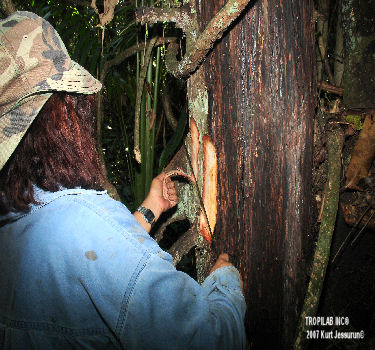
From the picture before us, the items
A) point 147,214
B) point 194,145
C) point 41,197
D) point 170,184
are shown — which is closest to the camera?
point 41,197

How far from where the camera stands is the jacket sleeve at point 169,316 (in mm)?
792

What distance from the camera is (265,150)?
51.3 inches

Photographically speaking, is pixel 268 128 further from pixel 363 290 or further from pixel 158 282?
pixel 363 290

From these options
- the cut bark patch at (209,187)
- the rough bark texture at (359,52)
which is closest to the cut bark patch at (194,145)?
the cut bark patch at (209,187)

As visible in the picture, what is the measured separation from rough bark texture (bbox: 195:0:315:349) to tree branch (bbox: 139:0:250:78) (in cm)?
6

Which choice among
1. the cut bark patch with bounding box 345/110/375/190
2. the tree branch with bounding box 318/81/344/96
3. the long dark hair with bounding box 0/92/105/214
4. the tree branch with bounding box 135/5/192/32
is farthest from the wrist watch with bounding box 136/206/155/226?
the tree branch with bounding box 318/81/344/96

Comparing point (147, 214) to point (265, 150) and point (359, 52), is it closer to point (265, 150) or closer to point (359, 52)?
point (265, 150)

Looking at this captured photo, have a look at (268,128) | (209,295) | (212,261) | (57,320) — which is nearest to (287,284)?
(212,261)

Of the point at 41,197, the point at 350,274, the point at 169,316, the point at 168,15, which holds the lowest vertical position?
the point at 350,274

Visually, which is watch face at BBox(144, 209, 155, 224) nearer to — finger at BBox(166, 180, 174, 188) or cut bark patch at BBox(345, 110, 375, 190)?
finger at BBox(166, 180, 174, 188)

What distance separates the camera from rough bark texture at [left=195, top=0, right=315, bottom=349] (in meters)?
1.22

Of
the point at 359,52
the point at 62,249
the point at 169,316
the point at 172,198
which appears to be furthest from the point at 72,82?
the point at 359,52

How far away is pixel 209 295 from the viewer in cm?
115

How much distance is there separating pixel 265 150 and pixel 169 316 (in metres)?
0.78
